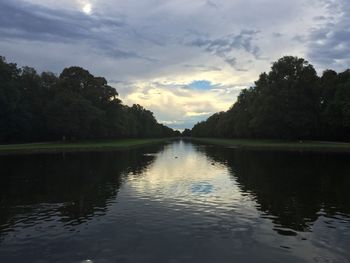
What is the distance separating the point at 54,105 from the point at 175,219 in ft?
259

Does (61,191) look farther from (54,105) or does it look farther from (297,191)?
(54,105)

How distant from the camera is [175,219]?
17.0 m

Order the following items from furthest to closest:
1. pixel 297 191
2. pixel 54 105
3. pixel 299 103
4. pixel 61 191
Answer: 1. pixel 54 105
2. pixel 299 103
3. pixel 61 191
4. pixel 297 191

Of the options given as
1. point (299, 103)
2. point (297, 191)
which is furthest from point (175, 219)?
point (299, 103)

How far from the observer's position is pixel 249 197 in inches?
872

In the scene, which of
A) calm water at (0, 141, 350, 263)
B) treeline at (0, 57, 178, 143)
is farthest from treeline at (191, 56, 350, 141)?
calm water at (0, 141, 350, 263)

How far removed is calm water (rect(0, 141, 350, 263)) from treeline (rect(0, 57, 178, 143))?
60860mm

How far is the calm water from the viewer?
500 inches

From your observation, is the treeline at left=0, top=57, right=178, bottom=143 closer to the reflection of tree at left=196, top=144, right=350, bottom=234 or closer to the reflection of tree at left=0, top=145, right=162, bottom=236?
the reflection of tree at left=0, top=145, right=162, bottom=236

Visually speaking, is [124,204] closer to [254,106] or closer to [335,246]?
[335,246]

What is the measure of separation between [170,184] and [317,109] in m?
73.5

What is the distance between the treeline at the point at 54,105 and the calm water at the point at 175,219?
60.9 meters

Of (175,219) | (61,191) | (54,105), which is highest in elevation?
(54,105)

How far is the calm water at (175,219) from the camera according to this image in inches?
500
